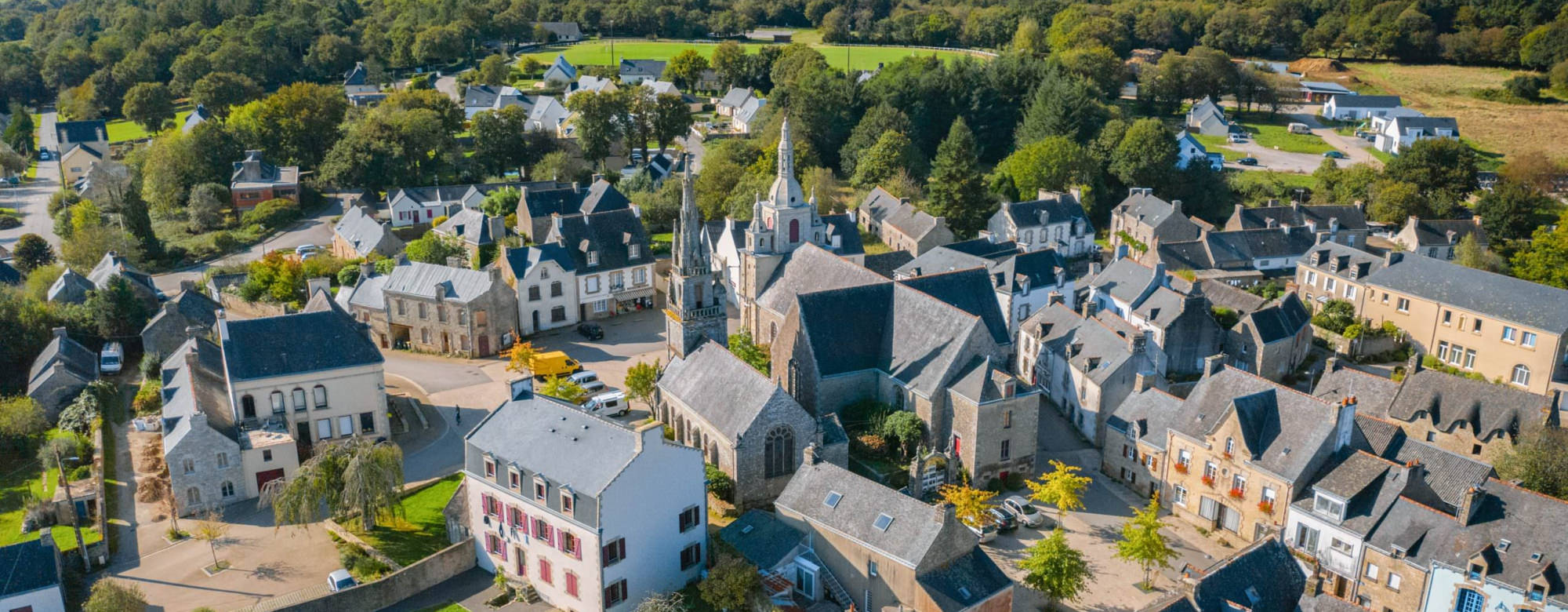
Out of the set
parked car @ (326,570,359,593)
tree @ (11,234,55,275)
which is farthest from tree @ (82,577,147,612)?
tree @ (11,234,55,275)

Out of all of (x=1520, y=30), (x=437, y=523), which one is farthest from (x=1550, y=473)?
(x=1520, y=30)

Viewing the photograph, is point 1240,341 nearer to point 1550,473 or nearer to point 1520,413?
point 1520,413

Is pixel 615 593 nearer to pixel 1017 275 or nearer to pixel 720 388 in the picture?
pixel 720 388

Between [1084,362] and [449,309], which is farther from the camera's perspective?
[449,309]

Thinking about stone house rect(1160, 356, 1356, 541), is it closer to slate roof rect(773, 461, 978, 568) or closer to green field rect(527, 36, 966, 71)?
slate roof rect(773, 461, 978, 568)

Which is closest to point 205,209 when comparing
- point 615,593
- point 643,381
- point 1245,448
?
point 643,381
